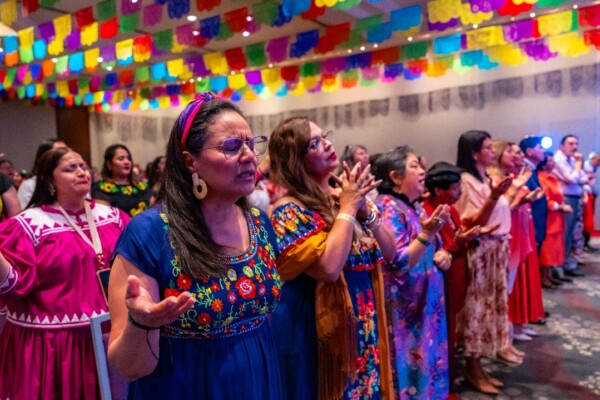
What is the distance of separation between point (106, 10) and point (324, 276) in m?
5.66

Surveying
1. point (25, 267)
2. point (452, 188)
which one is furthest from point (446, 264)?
point (25, 267)

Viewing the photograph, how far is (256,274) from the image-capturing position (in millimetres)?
1321

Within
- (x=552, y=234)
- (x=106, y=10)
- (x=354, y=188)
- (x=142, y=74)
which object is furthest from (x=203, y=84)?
(x=354, y=188)

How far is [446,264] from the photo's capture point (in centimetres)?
268

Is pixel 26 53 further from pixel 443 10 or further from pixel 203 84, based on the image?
pixel 443 10

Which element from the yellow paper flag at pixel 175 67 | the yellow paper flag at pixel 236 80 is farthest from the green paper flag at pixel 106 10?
the yellow paper flag at pixel 236 80

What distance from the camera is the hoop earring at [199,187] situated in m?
1.29

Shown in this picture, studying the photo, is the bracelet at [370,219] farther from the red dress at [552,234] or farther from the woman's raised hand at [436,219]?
the red dress at [552,234]

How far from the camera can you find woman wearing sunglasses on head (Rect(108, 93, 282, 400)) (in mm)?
1192

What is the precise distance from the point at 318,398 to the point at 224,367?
29.3 inches

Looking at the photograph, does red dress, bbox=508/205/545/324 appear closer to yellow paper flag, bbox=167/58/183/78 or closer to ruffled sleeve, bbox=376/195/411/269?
ruffled sleeve, bbox=376/195/411/269

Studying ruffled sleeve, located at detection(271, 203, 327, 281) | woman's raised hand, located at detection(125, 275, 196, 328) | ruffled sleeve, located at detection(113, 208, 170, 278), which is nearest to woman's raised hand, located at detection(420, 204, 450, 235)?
ruffled sleeve, located at detection(271, 203, 327, 281)

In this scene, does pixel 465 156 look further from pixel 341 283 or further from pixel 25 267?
pixel 25 267

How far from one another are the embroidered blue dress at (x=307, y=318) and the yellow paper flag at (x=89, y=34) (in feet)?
19.0
